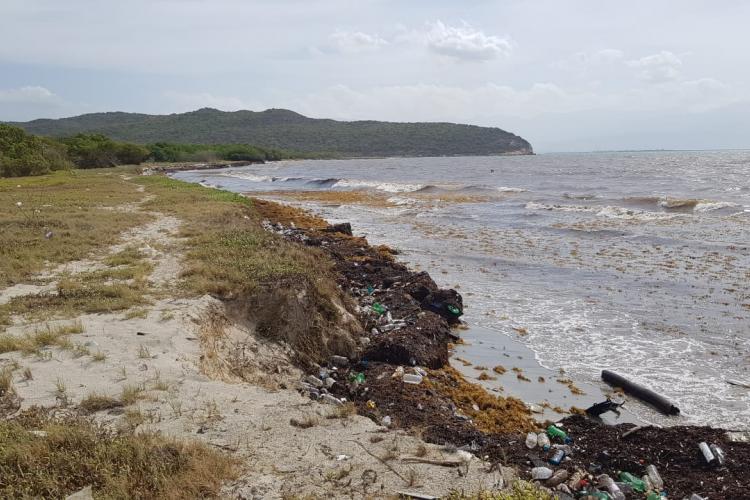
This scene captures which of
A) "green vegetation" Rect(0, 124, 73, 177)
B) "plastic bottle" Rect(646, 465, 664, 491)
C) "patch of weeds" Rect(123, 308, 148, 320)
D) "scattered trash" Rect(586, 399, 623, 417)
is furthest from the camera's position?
"green vegetation" Rect(0, 124, 73, 177)

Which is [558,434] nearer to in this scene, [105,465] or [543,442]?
[543,442]

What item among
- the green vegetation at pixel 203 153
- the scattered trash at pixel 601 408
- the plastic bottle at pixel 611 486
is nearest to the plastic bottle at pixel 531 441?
the plastic bottle at pixel 611 486

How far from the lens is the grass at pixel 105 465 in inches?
154

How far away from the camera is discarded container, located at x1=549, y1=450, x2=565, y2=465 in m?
4.98

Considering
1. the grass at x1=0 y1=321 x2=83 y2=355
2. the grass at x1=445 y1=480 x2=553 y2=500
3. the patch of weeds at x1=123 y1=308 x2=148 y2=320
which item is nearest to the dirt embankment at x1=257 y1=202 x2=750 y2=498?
the grass at x1=445 y1=480 x2=553 y2=500

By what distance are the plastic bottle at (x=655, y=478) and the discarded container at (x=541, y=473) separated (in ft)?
3.52

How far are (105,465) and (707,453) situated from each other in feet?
18.8

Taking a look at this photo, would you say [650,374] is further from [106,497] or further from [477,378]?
[106,497]

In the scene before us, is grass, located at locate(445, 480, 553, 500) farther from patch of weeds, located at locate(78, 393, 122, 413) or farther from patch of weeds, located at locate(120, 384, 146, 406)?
patch of weeds, located at locate(78, 393, 122, 413)

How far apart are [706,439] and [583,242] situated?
1626 centimetres

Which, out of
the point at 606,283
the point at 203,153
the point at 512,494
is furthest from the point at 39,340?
the point at 203,153

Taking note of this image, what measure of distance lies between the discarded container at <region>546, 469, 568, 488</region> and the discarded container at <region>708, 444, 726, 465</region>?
176 centimetres

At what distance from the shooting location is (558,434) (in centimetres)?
605

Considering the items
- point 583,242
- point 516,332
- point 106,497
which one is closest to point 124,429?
point 106,497
